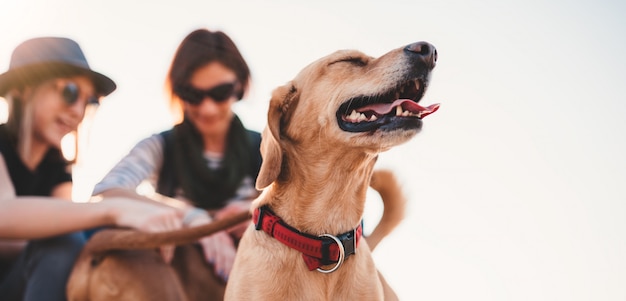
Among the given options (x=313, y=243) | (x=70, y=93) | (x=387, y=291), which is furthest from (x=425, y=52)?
(x=70, y=93)

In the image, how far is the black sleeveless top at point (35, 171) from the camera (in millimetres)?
3068

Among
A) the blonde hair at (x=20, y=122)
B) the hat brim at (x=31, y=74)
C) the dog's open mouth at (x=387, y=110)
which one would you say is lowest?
the blonde hair at (x=20, y=122)

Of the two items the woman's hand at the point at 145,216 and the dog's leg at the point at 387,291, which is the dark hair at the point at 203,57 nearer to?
the woman's hand at the point at 145,216

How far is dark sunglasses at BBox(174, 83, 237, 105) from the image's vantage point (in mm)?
3480

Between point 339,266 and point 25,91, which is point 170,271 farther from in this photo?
point 25,91

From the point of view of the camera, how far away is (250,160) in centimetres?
353

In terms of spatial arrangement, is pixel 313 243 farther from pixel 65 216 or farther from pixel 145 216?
pixel 65 216

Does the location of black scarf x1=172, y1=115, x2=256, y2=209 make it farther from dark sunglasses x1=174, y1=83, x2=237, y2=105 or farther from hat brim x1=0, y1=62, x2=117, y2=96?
hat brim x1=0, y1=62, x2=117, y2=96

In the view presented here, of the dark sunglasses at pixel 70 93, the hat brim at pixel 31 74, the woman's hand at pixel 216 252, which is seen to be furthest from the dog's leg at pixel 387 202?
the hat brim at pixel 31 74

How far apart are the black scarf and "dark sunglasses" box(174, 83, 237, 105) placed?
164 millimetres

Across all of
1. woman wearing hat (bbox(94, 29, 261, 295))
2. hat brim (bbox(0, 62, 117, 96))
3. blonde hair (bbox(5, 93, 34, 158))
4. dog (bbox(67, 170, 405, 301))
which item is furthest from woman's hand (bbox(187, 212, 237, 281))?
hat brim (bbox(0, 62, 117, 96))

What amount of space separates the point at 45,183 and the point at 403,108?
2.32 metres

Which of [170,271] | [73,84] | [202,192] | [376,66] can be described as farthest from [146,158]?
[376,66]

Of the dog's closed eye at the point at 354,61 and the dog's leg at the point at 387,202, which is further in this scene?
the dog's leg at the point at 387,202
